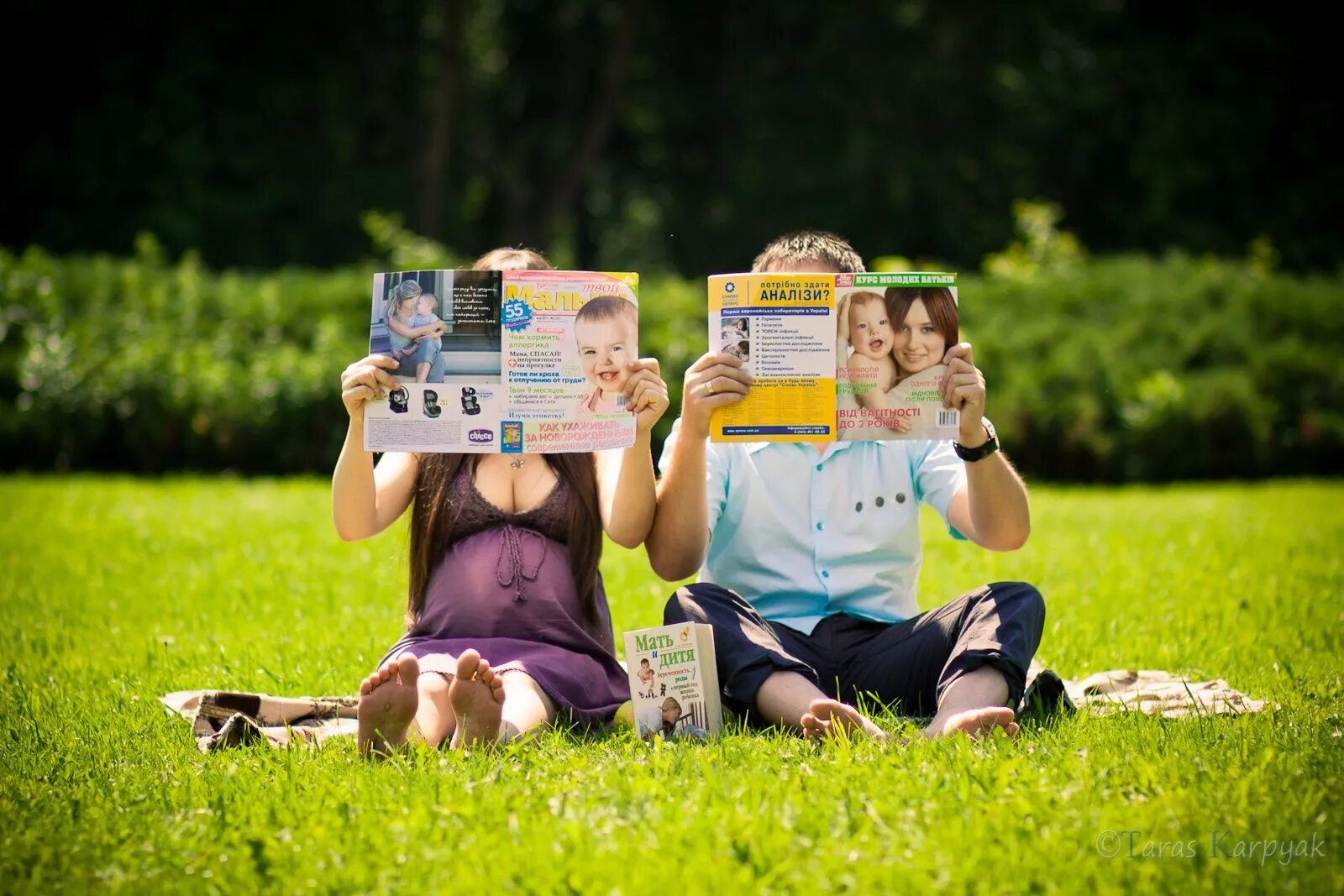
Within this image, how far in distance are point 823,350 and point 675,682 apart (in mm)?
921

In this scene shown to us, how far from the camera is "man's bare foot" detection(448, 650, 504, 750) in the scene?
2992mm

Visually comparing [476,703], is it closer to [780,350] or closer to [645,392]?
[645,392]

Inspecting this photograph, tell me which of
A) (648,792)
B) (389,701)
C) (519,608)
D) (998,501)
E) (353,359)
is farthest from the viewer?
(353,359)

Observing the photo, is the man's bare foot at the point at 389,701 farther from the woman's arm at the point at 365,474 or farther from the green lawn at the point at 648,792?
the woman's arm at the point at 365,474

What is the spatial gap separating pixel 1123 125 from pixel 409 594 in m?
18.4

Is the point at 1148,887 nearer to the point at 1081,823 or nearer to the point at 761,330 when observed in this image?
the point at 1081,823

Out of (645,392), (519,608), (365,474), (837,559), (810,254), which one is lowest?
(519,608)

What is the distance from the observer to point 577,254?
2433cm

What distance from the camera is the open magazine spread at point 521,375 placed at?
10.7ft

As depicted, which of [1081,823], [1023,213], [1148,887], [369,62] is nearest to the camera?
[1148,887]

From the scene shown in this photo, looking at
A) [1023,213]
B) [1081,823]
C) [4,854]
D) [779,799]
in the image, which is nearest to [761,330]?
[779,799]

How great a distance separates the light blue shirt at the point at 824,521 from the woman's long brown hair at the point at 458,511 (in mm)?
311

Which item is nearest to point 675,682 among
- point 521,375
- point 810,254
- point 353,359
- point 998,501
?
point 521,375

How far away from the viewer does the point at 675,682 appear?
321 centimetres
